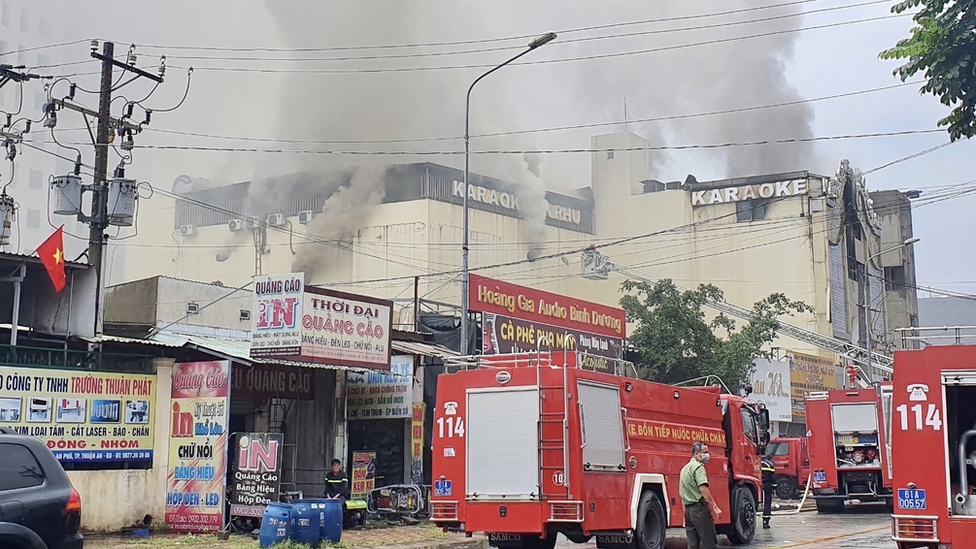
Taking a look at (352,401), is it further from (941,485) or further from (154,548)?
(941,485)

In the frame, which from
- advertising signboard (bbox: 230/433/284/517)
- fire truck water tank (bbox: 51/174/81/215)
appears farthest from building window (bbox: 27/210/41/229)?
advertising signboard (bbox: 230/433/284/517)

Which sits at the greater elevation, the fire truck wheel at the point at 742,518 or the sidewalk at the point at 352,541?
the fire truck wheel at the point at 742,518

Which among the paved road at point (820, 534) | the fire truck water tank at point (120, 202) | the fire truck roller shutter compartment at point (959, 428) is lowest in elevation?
the paved road at point (820, 534)

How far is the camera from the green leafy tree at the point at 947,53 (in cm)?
984

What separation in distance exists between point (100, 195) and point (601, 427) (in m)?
10.3

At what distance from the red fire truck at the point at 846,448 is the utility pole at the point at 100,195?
16171mm

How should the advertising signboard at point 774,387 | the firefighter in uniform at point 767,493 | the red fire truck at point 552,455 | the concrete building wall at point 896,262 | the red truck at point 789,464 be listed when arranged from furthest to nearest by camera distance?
the concrete building wall at point 896,262 < the advertising signboard at point 774,387 < the red truck at point 789,464 < the firefighter in uniform at point 767,493 < the red fire truck at point 552,455

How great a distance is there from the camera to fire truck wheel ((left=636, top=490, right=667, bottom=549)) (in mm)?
13508

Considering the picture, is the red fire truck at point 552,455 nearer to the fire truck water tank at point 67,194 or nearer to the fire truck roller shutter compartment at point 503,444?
the fire truck roller shutter compartment at point 503,444

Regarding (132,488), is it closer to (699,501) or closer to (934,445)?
(699,501)

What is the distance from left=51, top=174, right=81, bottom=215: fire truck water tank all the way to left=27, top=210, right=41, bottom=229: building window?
68.8 meters

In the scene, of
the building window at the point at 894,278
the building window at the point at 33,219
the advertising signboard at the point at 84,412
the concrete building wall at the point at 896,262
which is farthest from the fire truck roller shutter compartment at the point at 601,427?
the building window at the point at 33,219

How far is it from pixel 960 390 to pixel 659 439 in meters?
5.60

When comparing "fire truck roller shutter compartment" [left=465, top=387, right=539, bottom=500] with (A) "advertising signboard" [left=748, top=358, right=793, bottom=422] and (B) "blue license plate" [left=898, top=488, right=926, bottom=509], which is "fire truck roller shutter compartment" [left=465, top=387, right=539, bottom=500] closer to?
(B) "blue license plate" [left=898, top=488, right=926, bottom=509]
